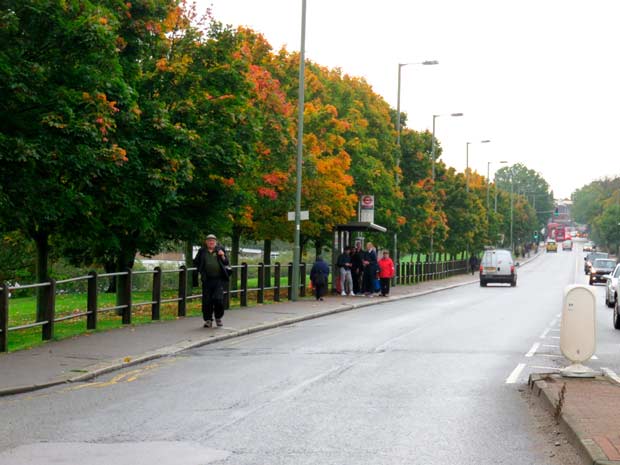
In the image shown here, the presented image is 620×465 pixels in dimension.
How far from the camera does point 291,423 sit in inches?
365

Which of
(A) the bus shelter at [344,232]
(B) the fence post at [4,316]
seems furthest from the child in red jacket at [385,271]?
(B) the fence post at [4,316]

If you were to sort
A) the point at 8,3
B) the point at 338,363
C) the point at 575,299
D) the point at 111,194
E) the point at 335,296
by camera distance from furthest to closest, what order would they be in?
the point at 335,296 → the point at 111,194 → the point at 8,3 → the point at 338,363 → the point at 575,299

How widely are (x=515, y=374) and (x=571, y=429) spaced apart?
199 inches

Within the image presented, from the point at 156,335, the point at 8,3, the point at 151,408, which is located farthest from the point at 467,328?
the point at 151,408

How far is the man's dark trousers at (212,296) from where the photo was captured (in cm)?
1983

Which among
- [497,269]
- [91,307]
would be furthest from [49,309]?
[497,269]

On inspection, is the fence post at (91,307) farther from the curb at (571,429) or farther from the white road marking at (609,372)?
the curb at (571,429)

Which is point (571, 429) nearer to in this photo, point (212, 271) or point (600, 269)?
point (212, 271)

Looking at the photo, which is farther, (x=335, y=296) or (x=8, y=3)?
(x=335, y=296)

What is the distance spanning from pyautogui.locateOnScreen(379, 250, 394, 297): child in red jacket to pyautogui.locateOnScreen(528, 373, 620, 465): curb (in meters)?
23.7

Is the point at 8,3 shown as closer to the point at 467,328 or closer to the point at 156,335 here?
the point at 156,335

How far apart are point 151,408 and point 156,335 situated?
26.4 feet

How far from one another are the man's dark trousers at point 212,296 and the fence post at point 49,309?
367 centimetres

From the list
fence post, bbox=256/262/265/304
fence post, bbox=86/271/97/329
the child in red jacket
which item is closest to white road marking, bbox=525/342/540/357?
fence post, bbox=86/271/97/329
